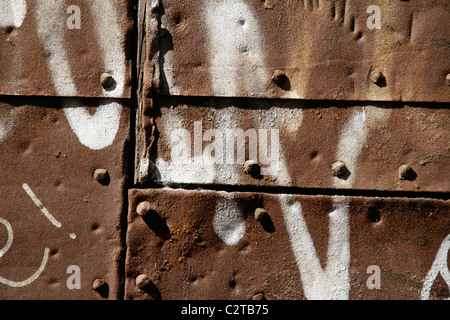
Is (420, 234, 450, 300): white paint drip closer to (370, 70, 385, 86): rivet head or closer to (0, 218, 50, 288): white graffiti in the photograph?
(370, 70, 385, 86): rivet head

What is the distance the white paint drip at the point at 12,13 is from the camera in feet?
3.58

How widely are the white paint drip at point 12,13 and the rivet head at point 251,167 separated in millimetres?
770

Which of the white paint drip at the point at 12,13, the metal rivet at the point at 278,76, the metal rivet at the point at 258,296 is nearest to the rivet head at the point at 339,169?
the metal rivet at the point at 278,76

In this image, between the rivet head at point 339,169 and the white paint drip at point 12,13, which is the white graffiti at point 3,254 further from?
the rivet head at point 339,169

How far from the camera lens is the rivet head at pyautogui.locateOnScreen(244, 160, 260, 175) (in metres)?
1.10

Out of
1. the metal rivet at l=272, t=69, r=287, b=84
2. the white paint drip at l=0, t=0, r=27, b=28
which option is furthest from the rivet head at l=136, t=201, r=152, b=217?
the white paint drip at l=0, t=0, r=27, b=28

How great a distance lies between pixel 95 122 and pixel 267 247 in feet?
2.04

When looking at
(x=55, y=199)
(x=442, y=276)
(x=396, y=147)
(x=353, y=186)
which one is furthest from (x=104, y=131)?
(x=442, y=276)

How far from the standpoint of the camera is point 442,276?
3.58ft

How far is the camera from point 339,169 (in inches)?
42.9

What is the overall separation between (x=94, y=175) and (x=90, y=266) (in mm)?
265

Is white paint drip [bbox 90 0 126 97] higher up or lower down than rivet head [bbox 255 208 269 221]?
higher up

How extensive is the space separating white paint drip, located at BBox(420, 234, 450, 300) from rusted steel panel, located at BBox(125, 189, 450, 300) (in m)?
0.03

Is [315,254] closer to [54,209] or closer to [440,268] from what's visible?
[440,268]
